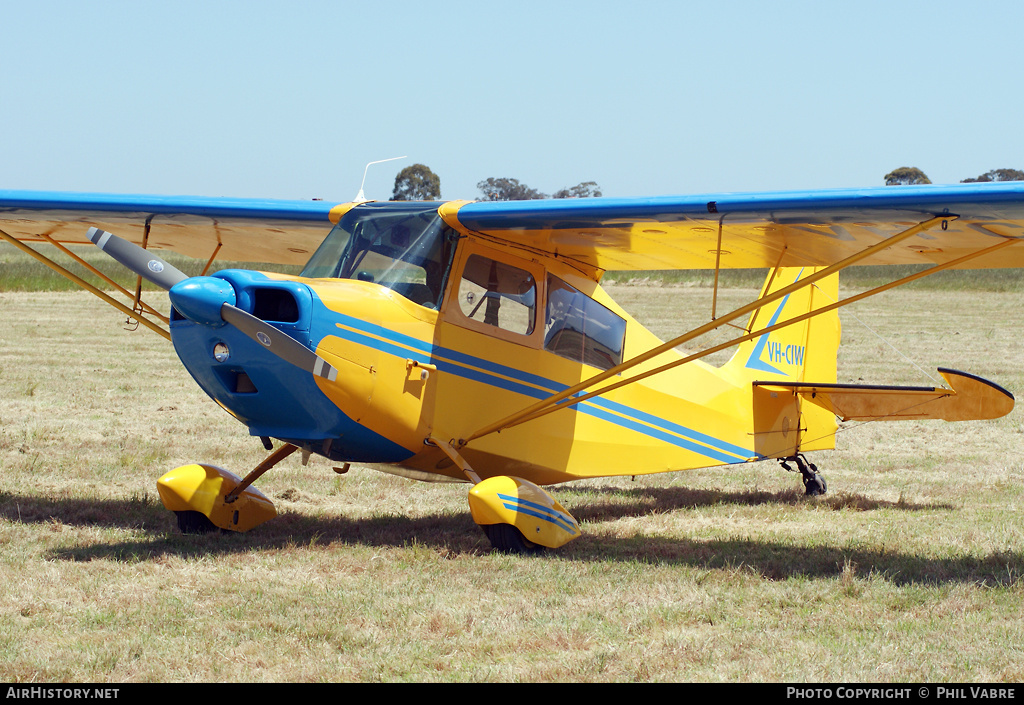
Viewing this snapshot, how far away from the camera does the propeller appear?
5.57 meters

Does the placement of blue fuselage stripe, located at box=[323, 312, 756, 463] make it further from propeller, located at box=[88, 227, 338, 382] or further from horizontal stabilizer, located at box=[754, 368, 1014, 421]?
horizontal stabilizer, located at box=[754, 368, 1014, 421]

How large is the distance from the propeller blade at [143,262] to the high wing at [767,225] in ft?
6.41

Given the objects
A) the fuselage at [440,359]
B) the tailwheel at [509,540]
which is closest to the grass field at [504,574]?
the tailwheel at [509,540]

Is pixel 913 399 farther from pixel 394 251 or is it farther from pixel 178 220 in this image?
pixel 178 220

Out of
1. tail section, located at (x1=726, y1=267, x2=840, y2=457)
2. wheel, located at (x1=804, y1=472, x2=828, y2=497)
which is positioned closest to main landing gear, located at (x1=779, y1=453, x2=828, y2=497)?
wheel, located at (x1=804, y1=472, x2=828, y2=497)

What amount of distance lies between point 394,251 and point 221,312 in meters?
1.50

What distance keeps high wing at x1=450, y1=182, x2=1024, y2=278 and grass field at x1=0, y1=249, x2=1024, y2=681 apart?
2.12 meters

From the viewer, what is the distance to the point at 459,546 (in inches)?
265

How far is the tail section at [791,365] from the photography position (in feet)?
30.3

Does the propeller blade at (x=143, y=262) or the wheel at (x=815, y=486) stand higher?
the propeller blade at (x=143, y=262)

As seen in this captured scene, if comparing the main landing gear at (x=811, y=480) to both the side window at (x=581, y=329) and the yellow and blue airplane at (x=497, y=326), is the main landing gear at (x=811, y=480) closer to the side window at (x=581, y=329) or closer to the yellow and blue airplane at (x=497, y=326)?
the yellow and blue airplane at (x=497, y=326)

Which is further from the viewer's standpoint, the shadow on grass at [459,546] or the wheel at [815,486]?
the wheel at [815,486]

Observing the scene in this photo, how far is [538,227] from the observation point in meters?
→ 6.83

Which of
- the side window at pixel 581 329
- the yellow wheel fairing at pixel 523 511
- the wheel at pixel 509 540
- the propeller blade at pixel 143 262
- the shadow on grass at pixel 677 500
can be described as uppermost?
the propeller blade at pixel 143 262
